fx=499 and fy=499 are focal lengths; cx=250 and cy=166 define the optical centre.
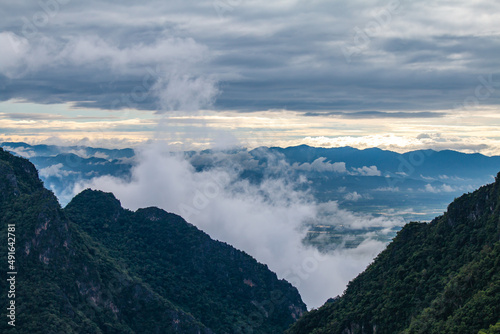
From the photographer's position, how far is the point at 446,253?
309 ft

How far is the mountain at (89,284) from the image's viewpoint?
123125 millimetres

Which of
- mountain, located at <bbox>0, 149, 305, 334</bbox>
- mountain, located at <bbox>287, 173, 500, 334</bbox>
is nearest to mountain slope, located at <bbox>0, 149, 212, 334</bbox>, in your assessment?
mountain, located at <bbox>0, 149, 305, 334</bbox>

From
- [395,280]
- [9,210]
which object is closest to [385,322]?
[395,280]

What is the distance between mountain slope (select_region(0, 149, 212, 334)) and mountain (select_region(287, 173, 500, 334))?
52.7 meters

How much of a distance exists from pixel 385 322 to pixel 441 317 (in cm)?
1996

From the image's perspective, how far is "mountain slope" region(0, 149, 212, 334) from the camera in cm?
12081

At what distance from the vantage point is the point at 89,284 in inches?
5625

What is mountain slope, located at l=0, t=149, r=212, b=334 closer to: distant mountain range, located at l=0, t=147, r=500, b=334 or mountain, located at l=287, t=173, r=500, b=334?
distant mountain range, located at l=0, t=147, r=500, b=334

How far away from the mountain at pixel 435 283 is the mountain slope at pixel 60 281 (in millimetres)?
52713

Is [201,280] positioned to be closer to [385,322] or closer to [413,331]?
[385,322]

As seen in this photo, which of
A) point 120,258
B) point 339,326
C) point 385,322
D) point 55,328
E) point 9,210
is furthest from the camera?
point 120,258

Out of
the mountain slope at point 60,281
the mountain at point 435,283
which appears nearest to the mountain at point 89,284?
the mountain slope at point 60,281

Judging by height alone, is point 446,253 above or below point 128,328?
above

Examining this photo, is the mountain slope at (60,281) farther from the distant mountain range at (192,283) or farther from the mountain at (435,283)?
the mountain at (435,283)
